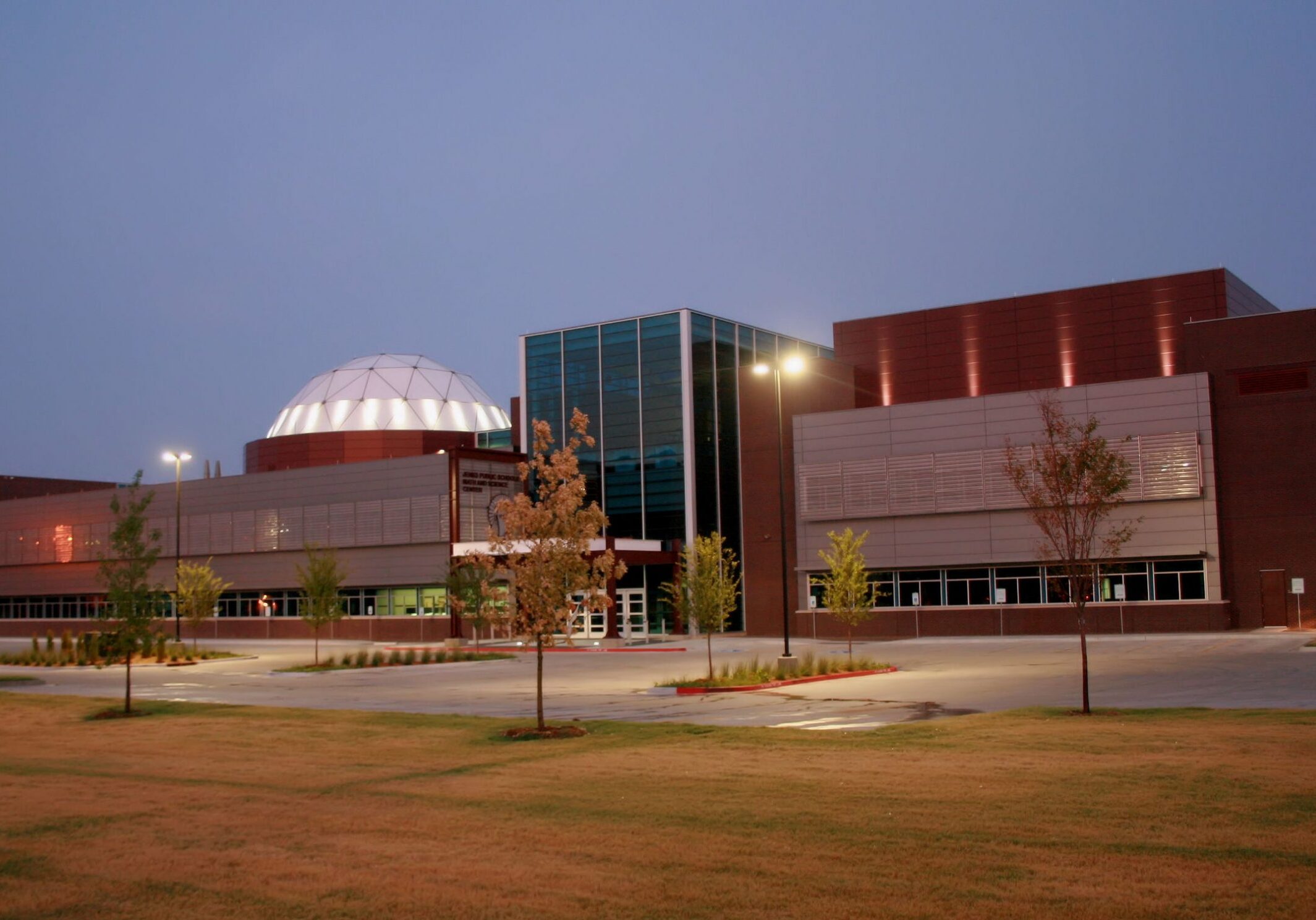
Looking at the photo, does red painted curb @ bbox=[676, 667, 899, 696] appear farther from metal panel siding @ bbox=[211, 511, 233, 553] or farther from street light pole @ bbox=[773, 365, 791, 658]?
metal panel siding @ bbox=[211, 511, 233, 553]

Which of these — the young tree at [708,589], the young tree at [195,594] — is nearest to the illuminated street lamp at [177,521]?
the young tree at [195,594]

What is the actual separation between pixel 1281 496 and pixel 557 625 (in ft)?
118

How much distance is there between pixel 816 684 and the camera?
2822 centimetres

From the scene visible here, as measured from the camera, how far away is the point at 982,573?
51.4m

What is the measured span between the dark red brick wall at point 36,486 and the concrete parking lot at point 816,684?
247ft

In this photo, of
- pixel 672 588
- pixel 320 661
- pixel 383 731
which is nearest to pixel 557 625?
pixel 383 731

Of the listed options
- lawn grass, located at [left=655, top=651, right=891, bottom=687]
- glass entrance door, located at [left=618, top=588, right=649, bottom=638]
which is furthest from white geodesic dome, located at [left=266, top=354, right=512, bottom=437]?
lawn grass, located at [left=655, top=651, right=891, bottom=687]

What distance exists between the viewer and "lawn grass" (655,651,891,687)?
27.5 m

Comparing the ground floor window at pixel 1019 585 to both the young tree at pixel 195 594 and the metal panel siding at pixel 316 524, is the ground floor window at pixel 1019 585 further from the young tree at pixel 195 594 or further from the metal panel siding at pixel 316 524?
the metal panel siding at pixel 316 524

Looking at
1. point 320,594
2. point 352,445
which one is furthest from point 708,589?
point 352,445

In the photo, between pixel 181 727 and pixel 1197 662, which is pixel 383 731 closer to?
pixel 181 727

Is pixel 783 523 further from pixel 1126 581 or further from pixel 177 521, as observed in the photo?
pixel 177 521

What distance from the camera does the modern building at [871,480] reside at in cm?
4672

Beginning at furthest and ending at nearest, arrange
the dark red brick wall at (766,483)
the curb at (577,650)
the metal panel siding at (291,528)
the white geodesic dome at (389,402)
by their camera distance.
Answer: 1. the white geodesic dome at (389,402)
2. the metal panel siding at (291,528)
3. the dark red brick wall at (766,483)
4. the curb at (577,650)
